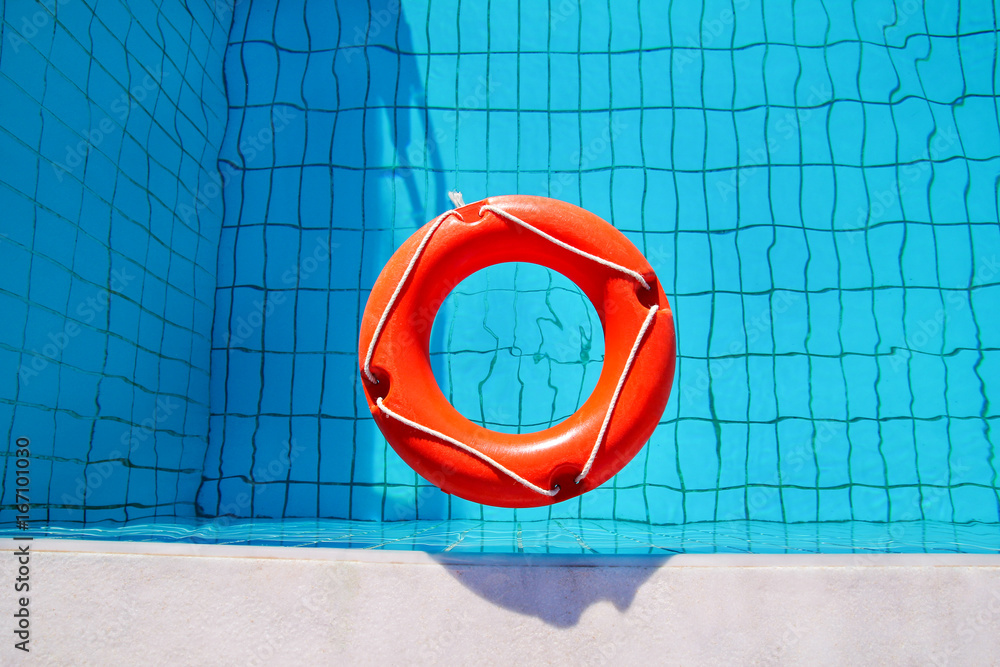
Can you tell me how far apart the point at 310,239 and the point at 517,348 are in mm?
931

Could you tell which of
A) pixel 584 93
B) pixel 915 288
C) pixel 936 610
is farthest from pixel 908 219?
pixel 936 610

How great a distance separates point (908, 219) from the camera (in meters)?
2.54

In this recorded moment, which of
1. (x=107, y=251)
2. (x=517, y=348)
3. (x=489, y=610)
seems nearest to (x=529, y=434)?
(x=489, y=610)

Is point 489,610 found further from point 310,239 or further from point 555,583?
point 310,239

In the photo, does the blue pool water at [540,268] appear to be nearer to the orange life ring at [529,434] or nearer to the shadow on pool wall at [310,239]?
the shadow on pool wall at [310,239]

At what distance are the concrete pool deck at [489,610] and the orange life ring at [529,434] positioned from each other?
0.22 m

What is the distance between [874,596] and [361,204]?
6.98ft

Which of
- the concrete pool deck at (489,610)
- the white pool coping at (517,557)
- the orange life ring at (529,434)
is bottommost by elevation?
the concrete pool deck at (489,610)

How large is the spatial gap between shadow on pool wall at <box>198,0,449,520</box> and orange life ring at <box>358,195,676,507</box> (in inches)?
36.6

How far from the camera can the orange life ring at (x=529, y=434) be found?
4.80ft

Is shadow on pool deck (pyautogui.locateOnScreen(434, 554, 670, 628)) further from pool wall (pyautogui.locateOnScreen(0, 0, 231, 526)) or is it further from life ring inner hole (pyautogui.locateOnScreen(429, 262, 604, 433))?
pool wall (pyautogui.locateOnScreen(0, 0, 231, 526))

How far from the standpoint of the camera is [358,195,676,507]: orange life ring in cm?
146

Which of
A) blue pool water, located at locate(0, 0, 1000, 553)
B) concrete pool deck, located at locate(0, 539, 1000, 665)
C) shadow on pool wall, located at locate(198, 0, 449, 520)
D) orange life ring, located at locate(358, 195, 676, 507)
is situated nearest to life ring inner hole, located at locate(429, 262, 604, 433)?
blue pool water, located at locate(0, 0, 1000, 553)

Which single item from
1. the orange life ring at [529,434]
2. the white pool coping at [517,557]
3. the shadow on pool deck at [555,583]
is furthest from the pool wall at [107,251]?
the shadow on pool deck at [555,583]
